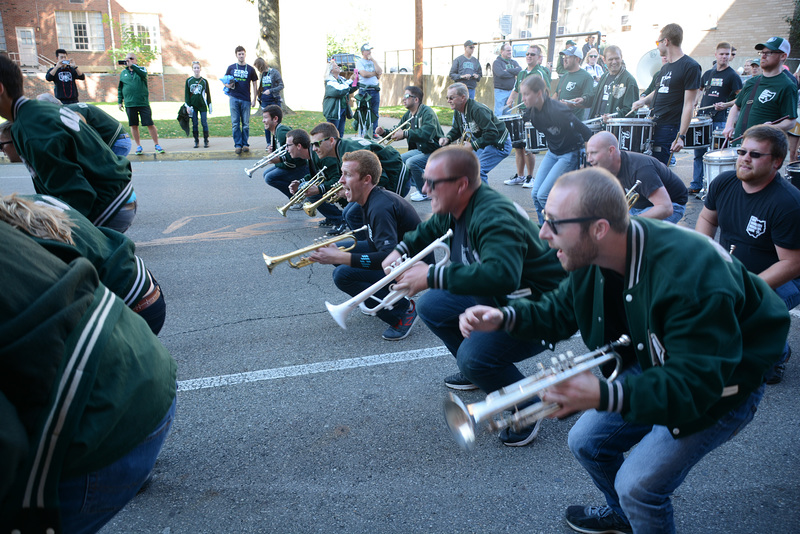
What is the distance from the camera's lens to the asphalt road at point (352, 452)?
2.82m

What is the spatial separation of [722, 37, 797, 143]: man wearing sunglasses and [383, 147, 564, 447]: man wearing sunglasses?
5.28 metres

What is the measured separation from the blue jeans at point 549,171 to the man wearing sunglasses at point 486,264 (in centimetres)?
368

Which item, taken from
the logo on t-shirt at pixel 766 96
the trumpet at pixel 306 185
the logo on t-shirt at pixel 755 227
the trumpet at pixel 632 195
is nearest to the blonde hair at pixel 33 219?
the logo on t-shirt at pixel 755 227

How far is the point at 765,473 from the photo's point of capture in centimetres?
309

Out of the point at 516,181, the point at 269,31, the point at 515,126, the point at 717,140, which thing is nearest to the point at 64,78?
the point at 269,31

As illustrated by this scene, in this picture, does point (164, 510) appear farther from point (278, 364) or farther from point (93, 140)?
point (93, 140)

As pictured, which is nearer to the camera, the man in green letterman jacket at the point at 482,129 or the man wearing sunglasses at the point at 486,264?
the man wearing sunglasses at the point at 486,264

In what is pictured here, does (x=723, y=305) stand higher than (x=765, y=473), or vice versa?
(x=723, y=305)

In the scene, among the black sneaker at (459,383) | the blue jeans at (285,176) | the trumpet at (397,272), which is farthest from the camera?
the blue jeans at (285,176)

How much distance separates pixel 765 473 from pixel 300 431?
248 centimetres

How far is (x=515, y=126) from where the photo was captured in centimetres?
875

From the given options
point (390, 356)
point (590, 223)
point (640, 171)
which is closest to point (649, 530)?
point (590, 223)

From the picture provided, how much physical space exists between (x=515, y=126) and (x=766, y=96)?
3.10m

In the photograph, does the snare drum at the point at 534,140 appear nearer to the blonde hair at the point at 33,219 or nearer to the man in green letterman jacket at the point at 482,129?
the man in green letterman jacket at the point at 482,129
